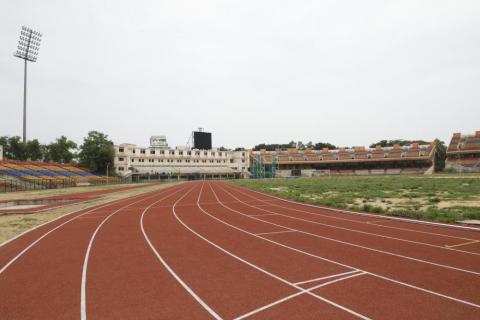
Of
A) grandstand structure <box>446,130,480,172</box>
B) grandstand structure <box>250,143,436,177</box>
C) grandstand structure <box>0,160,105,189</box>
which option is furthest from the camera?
grandstand structure <box>250,143,436,177</box>

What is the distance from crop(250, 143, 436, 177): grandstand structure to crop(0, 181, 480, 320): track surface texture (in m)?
62.2

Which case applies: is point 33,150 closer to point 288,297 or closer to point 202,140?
point 202,140

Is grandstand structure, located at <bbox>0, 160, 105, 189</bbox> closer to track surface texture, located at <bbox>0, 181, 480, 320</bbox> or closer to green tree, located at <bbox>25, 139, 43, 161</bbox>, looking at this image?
green tree, located at <bbox>25, 139, 43, 161</bbox>

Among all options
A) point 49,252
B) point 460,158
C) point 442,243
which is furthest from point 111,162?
point 460,158

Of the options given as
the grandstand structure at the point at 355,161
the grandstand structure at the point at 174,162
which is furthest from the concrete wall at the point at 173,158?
the grandstand structure at the point at 355,161

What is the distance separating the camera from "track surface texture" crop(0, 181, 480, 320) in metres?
4.36

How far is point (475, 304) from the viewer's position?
4328 mm

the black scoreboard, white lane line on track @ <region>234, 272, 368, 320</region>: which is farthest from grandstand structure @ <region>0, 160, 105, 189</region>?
white lane line on track @ <region>234, 272, 368, 320</region>

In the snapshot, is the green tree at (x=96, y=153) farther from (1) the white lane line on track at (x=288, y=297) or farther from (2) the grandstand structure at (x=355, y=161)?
(1) the white lane line on track at (x=288, y=297)

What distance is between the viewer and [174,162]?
82688 millimetres

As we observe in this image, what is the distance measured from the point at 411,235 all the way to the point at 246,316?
6931 millimetres

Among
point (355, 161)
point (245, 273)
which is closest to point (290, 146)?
point (355, 161)

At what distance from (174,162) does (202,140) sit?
11582mm

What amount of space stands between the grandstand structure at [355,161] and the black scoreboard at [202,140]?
14.5 m
